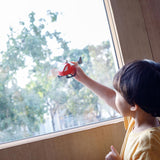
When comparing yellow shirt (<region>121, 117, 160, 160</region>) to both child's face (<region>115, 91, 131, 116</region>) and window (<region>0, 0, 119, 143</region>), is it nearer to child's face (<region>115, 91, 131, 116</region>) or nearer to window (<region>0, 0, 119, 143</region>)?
child's face (<region>115, 91, 131, 116</region>)

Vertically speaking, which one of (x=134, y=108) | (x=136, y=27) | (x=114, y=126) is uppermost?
(x=136, y=27)

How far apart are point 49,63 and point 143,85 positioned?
423 millimetres

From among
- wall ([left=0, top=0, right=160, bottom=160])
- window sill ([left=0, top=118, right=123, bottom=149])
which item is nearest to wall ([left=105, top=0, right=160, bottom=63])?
wall ([left=0, top=0, right=160, bottom=160])

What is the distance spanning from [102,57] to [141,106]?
1.20 ft

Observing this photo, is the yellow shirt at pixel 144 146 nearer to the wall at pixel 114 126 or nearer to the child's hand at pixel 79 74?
the wall at pixel 114 126

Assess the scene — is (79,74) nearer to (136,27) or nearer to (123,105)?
(123,105)

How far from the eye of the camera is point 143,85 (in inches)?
26.6

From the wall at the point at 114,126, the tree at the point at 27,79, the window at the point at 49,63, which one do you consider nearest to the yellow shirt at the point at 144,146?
the wall at the point at 114,126

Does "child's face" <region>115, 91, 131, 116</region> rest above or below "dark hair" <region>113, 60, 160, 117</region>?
below

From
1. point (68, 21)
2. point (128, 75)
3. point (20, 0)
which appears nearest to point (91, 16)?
point (68, 21)

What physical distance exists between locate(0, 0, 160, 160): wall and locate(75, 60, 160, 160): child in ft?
0.40

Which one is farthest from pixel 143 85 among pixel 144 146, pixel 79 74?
pixel 79 74

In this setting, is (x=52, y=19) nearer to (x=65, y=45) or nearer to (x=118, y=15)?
(x=65, y=45)

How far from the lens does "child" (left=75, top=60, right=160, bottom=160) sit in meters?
0.67
